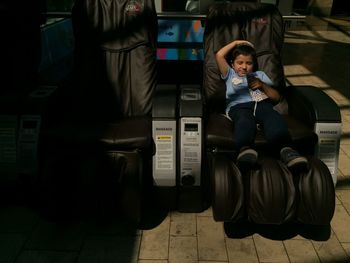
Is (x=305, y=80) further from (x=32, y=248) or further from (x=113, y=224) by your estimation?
(x=32, y=248)

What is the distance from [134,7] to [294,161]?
1.80 meters

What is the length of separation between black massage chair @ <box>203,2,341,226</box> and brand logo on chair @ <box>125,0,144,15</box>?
0.59 metres

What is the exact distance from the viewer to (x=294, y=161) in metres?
2.09

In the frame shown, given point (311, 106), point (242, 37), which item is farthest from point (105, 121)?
point (311, 106)

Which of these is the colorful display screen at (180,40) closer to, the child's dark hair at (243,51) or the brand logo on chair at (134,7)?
the brand logo on chair at (134,7)

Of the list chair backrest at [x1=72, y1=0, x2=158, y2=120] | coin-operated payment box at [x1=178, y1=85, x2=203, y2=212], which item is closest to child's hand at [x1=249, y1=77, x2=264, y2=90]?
coin-operated payment box at [x1=178, y1=85, x2=203, y2=212]

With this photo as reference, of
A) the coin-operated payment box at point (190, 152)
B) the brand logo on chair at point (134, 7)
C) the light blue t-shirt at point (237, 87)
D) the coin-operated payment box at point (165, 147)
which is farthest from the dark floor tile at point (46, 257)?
the brand logo on chair at point (134, 7)

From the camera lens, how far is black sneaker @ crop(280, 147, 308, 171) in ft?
6.82

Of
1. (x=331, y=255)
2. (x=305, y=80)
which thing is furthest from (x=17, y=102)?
(x=305, y=80)

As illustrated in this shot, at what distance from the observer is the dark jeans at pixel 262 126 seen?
90.6 inches

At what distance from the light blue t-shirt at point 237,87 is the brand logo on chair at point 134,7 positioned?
0.91 metres

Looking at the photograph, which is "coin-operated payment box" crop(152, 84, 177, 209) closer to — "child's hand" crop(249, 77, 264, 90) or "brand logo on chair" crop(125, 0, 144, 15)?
"child's hand" crop(249, 77, 264, 90)

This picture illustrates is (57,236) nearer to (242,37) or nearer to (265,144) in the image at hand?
(265,144)

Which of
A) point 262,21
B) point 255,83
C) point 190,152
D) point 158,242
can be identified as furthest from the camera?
point 262,21
